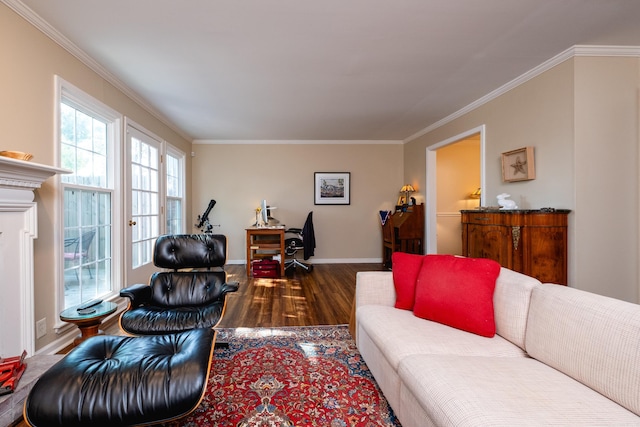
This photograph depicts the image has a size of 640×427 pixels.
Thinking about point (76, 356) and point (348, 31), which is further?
point (348, 31)

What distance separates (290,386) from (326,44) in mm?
2563

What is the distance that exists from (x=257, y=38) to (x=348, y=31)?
721 millimetres

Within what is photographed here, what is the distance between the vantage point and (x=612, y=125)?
2570 mm

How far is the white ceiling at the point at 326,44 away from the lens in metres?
2.01

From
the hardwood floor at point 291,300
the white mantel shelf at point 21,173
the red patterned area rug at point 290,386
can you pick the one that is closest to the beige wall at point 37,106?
the white mantel shelf at point 21,173

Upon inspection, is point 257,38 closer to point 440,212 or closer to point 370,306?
point 370,306

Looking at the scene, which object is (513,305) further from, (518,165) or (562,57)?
(562,57)

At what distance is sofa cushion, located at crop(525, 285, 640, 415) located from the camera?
1.05 metres

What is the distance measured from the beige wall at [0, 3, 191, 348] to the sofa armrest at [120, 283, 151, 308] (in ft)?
2.16

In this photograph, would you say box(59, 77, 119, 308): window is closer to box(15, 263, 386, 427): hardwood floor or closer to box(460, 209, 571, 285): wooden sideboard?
box(15, 263, 386, 427): hardwood floor

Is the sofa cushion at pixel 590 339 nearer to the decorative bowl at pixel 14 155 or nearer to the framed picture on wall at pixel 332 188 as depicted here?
the decorative bowl at pixel 14 155

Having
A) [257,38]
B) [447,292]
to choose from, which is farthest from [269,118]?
[447,292]

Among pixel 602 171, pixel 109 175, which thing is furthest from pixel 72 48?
pixel 602 171

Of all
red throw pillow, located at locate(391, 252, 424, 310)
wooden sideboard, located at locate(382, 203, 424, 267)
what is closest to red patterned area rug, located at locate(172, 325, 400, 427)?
red throw pillow, located at locate(391, 252, 424, 310)
